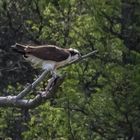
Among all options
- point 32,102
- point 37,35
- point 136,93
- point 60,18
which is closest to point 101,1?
point 136,93

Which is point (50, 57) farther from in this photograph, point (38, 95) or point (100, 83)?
point (100, 83)

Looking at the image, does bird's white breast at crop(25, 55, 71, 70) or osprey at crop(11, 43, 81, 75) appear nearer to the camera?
osprey at crop(11, 43, 81, 75)

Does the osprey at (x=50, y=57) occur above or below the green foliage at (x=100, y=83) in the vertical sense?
above

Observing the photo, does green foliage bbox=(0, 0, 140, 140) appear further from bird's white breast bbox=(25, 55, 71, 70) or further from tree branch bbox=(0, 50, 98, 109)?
tree branch bbox=(0, 50, 98, 109)

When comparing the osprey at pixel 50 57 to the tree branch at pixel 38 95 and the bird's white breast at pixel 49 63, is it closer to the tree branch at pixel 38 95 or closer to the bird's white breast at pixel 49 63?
the bird's white breast at pixel 49 63

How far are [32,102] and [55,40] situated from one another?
5350 millimetres

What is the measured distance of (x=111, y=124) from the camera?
9039 millimetres

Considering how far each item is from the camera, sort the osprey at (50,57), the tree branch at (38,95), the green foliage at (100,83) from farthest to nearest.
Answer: the green foliage at (100,83)
the osprey at (50,57)
the tree branch at (38,95)

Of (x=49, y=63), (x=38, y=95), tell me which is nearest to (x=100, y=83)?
(x=49, y=63)

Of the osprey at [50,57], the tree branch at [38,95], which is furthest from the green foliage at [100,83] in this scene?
the tree branch at [38,95]

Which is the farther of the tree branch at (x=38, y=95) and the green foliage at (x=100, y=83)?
the green foliage at (x=100, y=83)

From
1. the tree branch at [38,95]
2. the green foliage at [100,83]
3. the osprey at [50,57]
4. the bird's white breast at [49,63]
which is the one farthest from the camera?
the green foliage at [100,83]

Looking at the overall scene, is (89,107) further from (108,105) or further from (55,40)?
(55,40)

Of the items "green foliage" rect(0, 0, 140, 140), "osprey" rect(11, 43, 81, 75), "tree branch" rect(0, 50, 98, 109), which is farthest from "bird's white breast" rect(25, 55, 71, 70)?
"green foliage" rect(0, 0, 140, 140)
